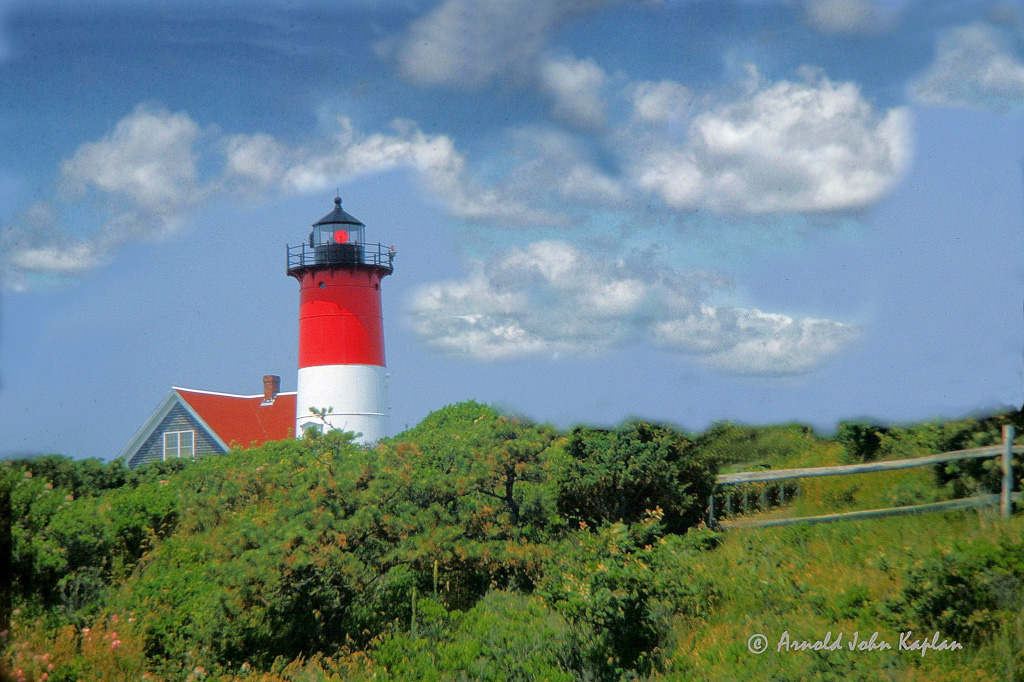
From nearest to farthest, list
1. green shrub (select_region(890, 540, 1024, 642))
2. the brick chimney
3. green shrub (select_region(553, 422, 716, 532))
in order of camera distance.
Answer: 1. green shrub (select_region(890, 540, 1024, 642))
2. green shrub (select_region(553, 422, 716, 532))
3. the brick chimney

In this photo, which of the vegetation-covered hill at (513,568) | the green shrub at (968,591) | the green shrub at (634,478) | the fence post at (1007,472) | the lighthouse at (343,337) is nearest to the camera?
the green shrub at (968,591)

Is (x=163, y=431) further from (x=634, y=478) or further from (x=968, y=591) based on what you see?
(x=968, y=591)

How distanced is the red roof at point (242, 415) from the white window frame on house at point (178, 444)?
28.8 inches

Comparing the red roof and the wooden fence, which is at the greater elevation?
the red roof

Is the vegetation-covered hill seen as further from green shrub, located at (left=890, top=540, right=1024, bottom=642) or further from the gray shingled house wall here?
the gray shingled house wall

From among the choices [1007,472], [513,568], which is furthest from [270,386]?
[1007,472]

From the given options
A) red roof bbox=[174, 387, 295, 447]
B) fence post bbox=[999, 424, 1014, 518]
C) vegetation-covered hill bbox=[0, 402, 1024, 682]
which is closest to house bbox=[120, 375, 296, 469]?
red roof bbox=[174, 387, 295, 447]

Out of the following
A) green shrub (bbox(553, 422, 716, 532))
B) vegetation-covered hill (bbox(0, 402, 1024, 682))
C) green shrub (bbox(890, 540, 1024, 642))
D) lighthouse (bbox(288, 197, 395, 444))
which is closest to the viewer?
green shrub (bbox(890, 540, 1024, 642))

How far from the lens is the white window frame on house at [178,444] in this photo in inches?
941

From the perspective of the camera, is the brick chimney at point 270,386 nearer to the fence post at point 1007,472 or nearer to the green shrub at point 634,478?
the green shrub at point 634,478

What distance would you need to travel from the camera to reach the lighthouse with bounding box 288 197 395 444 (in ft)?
69.0

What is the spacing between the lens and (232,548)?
898cm

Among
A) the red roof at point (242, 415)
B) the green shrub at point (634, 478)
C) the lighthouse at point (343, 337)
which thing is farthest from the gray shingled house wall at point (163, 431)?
the green shrub at point (634, 478)

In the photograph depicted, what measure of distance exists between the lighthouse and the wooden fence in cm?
1212
